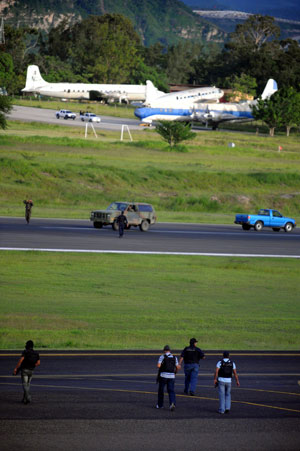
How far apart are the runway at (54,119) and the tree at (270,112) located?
20.6 metres

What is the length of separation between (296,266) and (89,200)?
30.9 meters

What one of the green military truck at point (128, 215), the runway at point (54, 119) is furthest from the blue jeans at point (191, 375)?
the runway at point (54, 119)

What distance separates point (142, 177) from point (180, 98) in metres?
62.8

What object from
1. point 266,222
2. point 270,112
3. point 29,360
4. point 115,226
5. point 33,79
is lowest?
point 29,360

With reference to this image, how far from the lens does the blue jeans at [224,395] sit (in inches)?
608

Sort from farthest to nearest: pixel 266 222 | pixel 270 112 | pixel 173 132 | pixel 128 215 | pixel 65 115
Answer: 1. pixel 270 112
2. pixel 65 115
3. pixel 173 132
4. pixel 266 222
5. pixel 128 215

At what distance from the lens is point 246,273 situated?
124ft

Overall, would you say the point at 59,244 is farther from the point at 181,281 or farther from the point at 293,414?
the point at 293,414

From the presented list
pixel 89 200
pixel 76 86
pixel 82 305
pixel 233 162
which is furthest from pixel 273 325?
pixel 76 86

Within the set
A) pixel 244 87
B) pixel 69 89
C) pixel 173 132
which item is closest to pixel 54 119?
pixel 173 132

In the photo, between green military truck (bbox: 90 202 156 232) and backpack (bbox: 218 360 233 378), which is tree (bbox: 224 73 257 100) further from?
backpack (bbox: 218 360 233 378)

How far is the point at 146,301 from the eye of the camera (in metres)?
30.7

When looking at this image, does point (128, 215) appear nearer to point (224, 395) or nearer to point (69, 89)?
point (224, 395)

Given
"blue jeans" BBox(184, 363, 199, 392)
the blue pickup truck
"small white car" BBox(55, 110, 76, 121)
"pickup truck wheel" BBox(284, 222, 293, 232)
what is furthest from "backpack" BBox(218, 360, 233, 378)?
"small white car" BBox(55, 110, 76, 121)
